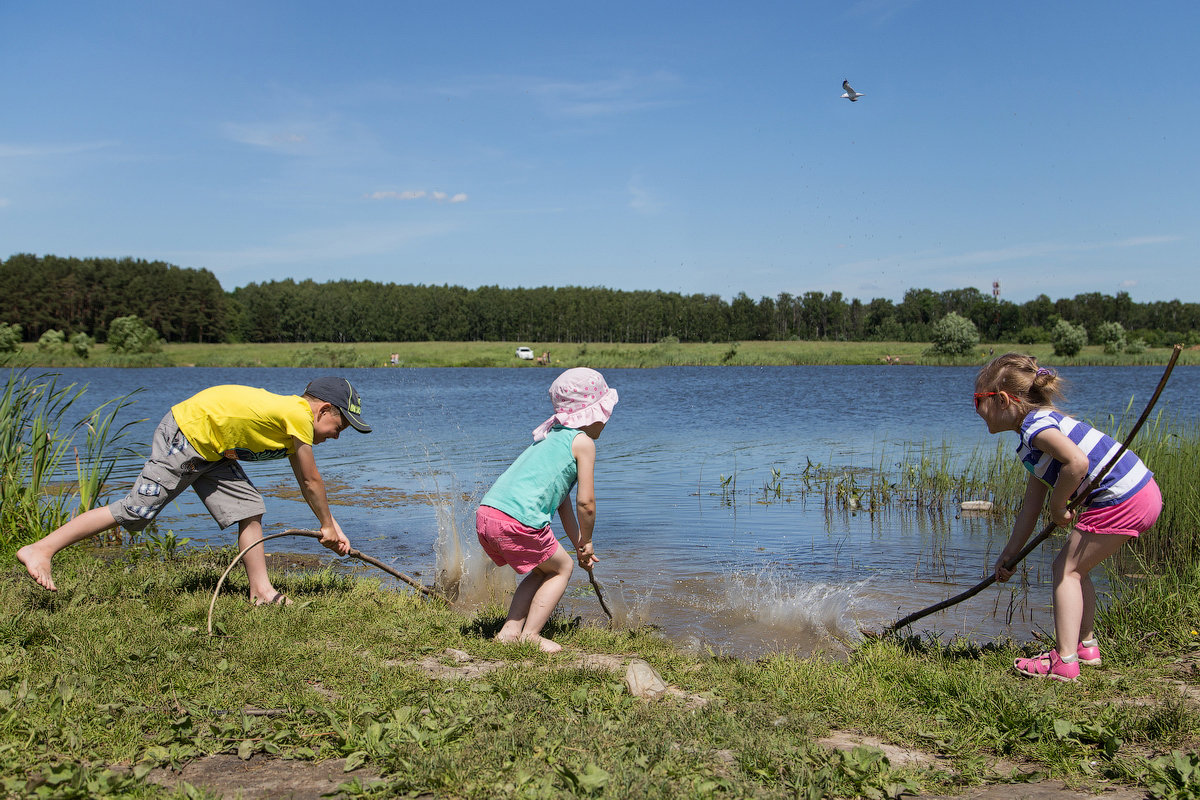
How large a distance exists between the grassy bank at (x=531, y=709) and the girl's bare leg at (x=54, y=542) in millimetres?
238

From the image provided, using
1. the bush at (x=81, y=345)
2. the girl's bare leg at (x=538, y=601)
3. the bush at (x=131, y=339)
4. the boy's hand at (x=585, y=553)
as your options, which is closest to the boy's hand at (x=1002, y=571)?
the boy's hand at (x=585, y=553)

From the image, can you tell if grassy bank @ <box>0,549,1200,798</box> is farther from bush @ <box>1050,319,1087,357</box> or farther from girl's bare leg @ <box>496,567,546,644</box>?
bush @ <box>1050,319,1087,357</box>

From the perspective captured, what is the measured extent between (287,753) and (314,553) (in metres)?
5.75

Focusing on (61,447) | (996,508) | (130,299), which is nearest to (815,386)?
(996,508)

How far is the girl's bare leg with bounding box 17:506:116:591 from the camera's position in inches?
195

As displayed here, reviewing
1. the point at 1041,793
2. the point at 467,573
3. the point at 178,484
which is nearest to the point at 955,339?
the point at 467,573

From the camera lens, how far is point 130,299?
3755 inches

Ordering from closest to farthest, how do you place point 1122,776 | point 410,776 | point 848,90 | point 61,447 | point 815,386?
1. point 410,776
2. point 1122,776
3. point 61,447
4. point 848,90
5. point 815,386

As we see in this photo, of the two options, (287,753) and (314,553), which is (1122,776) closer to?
(287,753)

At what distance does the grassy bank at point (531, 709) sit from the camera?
2.92m

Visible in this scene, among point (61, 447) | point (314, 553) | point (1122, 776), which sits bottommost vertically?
point (314, 553)

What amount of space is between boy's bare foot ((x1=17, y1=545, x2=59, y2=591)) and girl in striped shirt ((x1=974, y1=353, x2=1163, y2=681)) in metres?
5.58

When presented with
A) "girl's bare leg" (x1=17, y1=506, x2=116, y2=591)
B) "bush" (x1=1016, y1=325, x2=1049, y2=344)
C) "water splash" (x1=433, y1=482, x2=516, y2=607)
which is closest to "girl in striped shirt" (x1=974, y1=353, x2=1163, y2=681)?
"water splash" (x1=433, y1=482, x2=516, y2=607)

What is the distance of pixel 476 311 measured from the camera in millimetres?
121250
